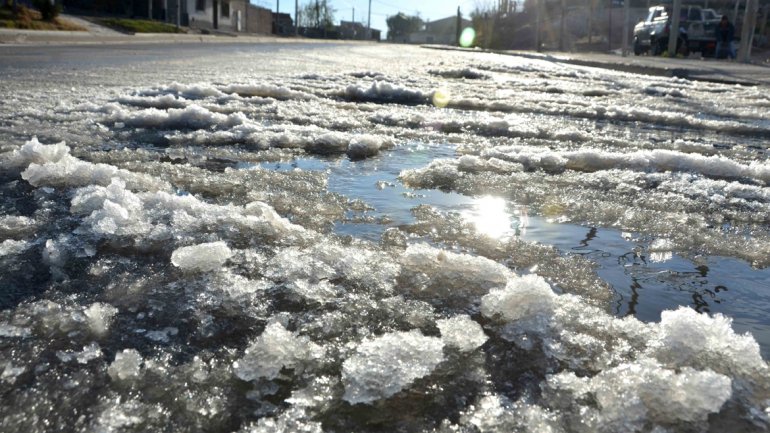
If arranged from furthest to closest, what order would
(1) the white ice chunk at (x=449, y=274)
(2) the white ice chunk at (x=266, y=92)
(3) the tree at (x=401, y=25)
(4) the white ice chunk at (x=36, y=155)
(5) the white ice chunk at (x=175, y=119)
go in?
1. (3) the tree at (x=401, y=25)
2. (2) the white ice chunk at (x=266, y=92)
3. (5) the white ice chunk at (x=175, y=119)
4. (4) the white ice chunk at (x=36, y=155)
5. (1) the white ice chunk at (x=449, y=274)

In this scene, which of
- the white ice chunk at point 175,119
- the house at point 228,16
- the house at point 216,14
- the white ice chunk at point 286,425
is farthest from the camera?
the house at point 228,16

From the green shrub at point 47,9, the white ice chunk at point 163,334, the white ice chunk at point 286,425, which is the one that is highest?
the green shrub at point 47,9

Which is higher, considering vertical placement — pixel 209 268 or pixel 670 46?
pixel 670 46

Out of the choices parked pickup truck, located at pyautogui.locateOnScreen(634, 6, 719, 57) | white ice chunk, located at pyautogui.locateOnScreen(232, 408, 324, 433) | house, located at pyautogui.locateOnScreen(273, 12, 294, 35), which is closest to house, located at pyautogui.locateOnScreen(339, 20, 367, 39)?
house, located at pyautogui.locateOnScreen(273, 12, 294, 35)

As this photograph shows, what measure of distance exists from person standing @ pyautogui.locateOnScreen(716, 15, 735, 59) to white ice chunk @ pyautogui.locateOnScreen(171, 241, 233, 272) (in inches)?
940

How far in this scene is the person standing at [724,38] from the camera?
69.1ft

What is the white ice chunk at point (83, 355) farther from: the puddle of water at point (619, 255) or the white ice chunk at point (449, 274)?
the puddle of water at point (619, 255)

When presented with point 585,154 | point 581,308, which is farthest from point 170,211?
point 585,154

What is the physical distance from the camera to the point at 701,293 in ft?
4.57

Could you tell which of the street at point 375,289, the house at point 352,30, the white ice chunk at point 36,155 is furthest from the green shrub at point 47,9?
the house at point 352,30

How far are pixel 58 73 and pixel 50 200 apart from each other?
5.75m

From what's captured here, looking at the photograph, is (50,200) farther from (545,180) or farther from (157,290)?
(545,180)

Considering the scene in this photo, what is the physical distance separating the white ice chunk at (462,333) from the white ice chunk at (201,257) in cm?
52

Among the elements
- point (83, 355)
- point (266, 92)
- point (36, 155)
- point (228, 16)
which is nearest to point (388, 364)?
point (83, 355)
